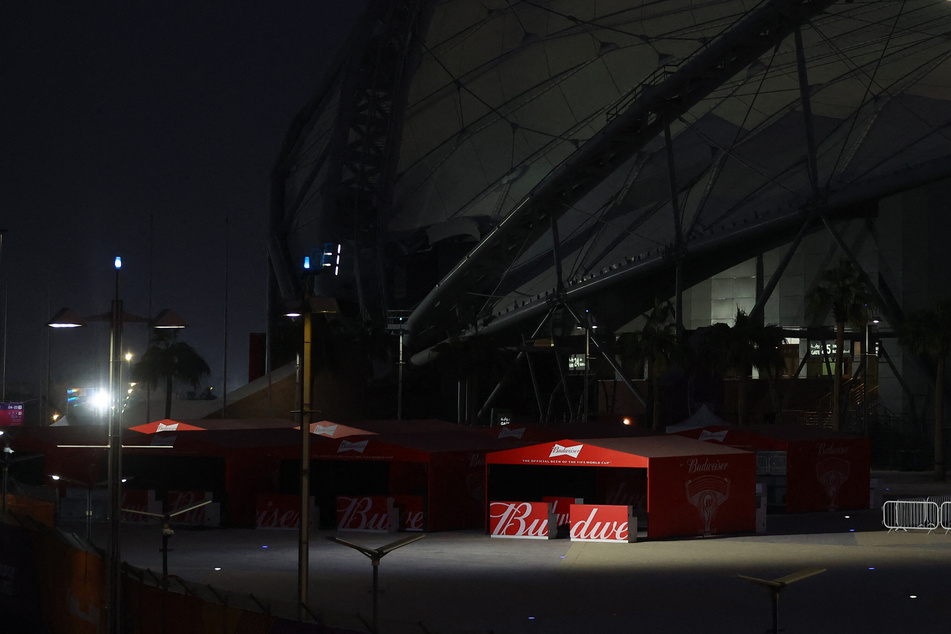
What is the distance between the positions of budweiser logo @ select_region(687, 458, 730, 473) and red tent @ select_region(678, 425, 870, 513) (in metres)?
6.46

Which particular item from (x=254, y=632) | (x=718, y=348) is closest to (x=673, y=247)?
(x=718, y=348)

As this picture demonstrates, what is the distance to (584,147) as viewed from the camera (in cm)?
6931

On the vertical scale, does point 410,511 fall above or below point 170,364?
below

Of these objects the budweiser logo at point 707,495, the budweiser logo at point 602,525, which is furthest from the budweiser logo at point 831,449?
the budweiser logo at point 602,525

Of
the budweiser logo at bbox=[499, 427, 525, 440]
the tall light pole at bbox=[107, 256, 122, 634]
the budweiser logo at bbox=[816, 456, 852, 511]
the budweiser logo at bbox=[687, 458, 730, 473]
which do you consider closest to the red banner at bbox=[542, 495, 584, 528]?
the budweiser logo at bbox=[687, 458, 730, 473]

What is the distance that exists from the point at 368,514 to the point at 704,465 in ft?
30.6

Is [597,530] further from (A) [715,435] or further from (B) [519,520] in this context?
(A) [715,435]

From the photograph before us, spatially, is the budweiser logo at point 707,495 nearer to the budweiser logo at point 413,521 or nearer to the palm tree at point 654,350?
the budweiser logo at point 413,521

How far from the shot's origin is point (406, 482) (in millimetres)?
38094

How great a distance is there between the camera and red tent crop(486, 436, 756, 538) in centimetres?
3216

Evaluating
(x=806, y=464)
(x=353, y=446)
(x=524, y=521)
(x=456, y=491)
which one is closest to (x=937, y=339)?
(x=806, y=464)

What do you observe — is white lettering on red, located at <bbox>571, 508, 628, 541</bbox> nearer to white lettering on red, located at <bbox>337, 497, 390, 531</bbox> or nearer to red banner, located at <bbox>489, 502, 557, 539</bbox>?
red banner, located at <bbox>489, 502, 557, 539</bbox>

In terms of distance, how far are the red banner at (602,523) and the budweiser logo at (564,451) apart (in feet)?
4.77

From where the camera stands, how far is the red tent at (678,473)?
3216cm
